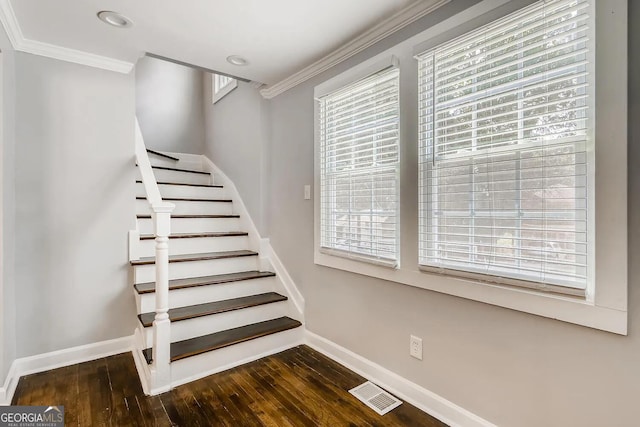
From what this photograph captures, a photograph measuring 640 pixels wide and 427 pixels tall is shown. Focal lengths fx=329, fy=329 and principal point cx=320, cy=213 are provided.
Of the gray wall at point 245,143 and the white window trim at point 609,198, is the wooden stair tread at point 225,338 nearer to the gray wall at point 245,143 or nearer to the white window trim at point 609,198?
the gray wall at point 245,143

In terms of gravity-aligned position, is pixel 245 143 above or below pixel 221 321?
above

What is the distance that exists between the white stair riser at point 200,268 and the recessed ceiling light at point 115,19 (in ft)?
5.42

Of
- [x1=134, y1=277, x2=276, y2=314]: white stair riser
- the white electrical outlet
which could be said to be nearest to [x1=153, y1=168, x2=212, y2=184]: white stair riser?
[x1=134, y1=277, x2=276, y2=314]: white stair riser

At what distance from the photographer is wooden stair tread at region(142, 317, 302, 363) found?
2138 mm

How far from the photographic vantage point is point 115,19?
6.39 feet

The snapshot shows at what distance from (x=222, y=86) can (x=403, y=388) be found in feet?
12.0

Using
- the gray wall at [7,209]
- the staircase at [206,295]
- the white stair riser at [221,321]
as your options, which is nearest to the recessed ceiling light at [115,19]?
the gray wall at [7,209]

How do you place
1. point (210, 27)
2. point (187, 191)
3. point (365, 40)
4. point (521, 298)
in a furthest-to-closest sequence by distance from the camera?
point (187, 191)
point (365, 40)
point (210, 27)
point (521, 298)

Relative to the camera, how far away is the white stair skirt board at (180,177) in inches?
149

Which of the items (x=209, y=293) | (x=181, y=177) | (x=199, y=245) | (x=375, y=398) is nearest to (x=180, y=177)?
(x=181, y=177)

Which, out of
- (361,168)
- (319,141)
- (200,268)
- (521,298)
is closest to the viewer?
(521,298)

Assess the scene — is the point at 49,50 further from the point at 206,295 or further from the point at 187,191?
the point at 206,295

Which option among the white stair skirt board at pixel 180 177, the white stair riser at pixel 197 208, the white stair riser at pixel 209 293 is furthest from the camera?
the white stair skirt board at pixel 180 177

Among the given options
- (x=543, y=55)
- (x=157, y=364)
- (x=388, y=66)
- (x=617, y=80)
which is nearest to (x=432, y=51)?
(x=388, y=66)
